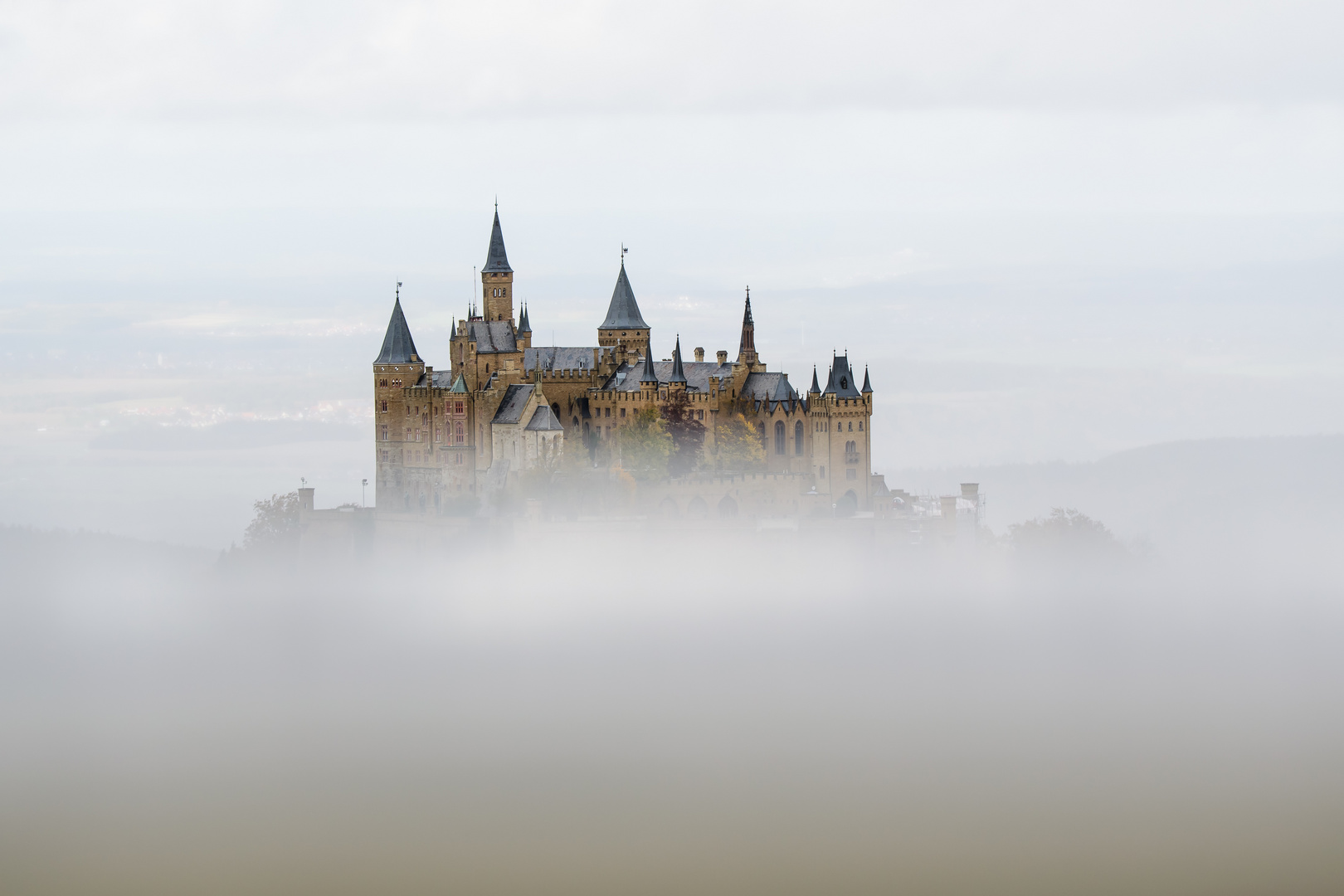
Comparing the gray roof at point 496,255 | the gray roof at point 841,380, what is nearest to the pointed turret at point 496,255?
the gray roof at point 496,255

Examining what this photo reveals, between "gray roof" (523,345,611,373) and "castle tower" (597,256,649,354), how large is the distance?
5.05ft

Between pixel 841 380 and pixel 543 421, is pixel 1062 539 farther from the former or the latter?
pixel 543 421

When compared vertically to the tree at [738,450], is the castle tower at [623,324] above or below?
above

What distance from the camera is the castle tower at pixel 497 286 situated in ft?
343

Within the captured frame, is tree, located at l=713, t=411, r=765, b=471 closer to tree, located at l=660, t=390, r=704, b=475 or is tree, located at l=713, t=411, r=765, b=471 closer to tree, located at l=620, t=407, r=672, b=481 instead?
tree, located at l=660, t=390, r=704, b=475

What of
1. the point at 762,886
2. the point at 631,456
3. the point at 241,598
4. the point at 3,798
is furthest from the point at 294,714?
the point at 762,886

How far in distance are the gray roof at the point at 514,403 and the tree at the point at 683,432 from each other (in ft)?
23.8

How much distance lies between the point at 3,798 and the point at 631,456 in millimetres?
34598

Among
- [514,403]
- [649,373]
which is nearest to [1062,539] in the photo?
[649,373]

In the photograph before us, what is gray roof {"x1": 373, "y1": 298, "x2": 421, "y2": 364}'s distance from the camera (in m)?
104

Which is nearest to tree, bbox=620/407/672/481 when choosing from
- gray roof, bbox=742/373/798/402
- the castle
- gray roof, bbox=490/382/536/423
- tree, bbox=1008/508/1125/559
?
the castle

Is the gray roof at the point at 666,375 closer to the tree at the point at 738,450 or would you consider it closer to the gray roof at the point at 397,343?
the tree at the point at 738,450

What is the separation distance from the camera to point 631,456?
99.1 metres

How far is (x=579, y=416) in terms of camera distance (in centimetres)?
10362
